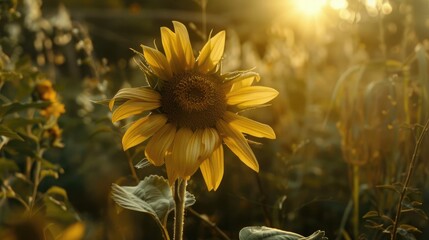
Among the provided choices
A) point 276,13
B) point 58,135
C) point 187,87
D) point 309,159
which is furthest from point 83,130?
point 276,13

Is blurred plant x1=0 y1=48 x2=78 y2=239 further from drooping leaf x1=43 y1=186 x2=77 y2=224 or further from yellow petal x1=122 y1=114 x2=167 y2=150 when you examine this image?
yellow petal x1=122 y1=114 x2=167 y2=150

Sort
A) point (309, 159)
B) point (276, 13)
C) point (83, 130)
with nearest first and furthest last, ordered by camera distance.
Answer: point (309, 159), point (83, 130), point (276, 13)

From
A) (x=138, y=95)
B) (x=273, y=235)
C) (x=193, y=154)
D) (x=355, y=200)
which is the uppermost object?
(x=138, y=95)

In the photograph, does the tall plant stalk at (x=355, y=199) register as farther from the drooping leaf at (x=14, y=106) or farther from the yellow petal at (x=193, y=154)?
the drooping leaf at (x=14, y=106)

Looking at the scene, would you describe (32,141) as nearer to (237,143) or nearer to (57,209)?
(57,209)

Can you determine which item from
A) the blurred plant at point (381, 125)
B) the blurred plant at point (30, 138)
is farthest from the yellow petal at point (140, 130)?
the blurred plant at point (381, 125)

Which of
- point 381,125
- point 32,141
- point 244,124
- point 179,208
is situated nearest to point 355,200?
point 381,125

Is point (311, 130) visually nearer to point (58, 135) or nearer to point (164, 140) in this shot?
point (58, 135)
